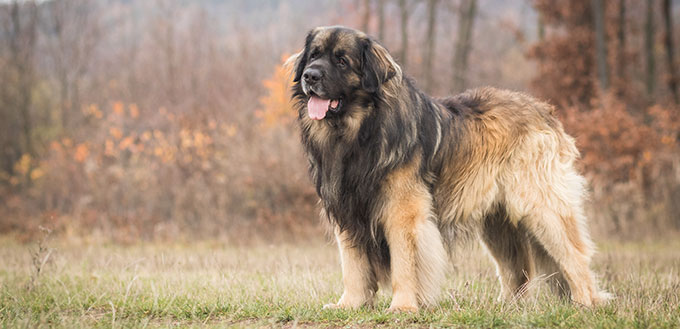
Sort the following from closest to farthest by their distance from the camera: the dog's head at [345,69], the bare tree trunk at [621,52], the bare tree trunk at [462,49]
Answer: the dog's head at [345,69], the bare tree trunk at [621,52], the bare tree trunk at [462,49]

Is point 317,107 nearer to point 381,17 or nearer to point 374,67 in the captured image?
point 374,67

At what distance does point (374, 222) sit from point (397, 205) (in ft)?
0.78

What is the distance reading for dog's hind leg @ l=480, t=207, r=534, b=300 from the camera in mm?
5648

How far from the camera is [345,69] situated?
192 inches

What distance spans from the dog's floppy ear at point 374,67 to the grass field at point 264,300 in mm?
1749

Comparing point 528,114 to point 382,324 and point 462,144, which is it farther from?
point 382,324

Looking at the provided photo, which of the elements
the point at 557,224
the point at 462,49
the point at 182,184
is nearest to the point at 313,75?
the point at 557,224

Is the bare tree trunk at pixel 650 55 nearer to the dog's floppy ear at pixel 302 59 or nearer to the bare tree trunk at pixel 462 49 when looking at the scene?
the bare tree trunk at pixel 462 49

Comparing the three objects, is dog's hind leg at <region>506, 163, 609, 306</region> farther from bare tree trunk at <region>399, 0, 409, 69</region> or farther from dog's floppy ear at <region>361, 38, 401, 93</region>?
bare tree trunk at <region>399, 0, 409, 69</region>

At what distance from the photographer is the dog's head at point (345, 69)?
15.8 feet

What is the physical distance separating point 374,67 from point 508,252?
225 cm

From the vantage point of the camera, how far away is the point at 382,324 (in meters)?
4.45

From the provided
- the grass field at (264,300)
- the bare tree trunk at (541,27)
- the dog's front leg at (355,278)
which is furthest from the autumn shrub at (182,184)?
the bare tree trunk at (541,27)

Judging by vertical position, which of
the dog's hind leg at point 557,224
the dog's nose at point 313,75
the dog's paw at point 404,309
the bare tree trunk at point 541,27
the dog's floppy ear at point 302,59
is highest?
the bare tree trunk at point 541,27
